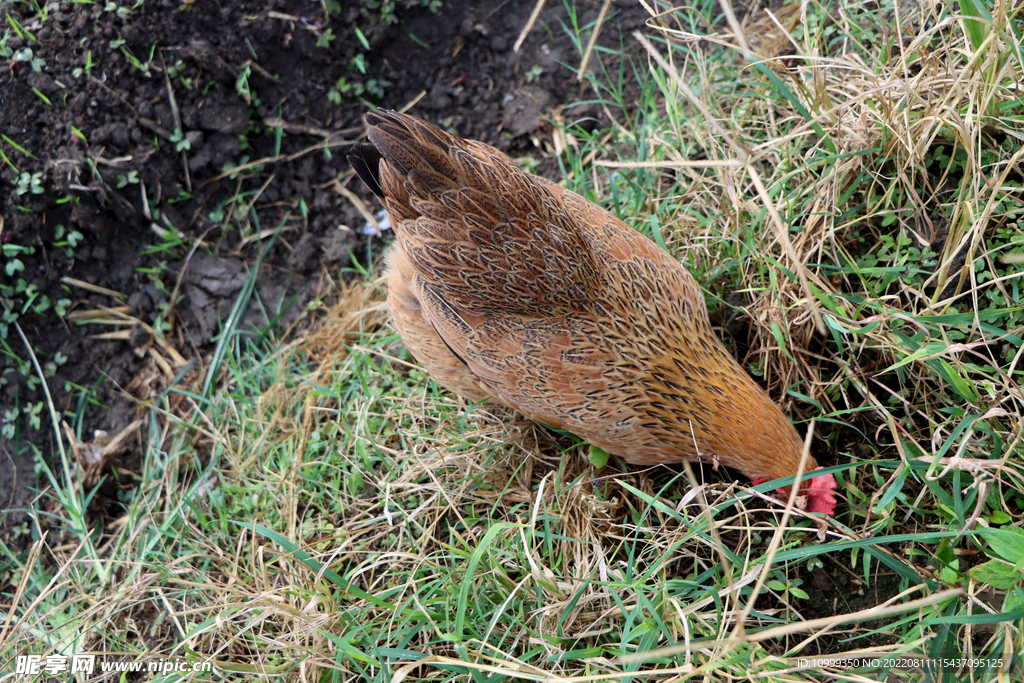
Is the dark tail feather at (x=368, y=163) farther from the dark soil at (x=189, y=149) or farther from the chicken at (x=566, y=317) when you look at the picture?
the dark soil at (x=189, y=149)

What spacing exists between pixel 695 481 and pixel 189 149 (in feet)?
9.82

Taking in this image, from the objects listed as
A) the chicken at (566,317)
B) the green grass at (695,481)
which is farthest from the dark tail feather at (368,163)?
the green grass at (695,481)

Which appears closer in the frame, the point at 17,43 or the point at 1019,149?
the point at 1019,149

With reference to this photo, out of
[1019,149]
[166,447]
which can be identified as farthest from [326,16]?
[1019,149]

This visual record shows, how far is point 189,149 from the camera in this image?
3.13 meters

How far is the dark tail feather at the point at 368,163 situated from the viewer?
7.49 feet

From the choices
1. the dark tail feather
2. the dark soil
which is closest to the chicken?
the dark tail feather

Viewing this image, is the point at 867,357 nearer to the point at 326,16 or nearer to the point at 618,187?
the point at 618,187

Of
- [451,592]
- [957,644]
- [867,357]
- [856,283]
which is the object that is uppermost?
[856,283]

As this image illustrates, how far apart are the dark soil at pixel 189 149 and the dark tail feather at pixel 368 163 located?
82 cm

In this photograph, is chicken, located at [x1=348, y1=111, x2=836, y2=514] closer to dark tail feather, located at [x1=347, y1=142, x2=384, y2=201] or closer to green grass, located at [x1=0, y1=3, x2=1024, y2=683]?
dark tail feather, located at [x1=347, y1=142, x2=384, y2=201]

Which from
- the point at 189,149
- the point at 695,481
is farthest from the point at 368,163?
the point at 695,481

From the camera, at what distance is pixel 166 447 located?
3004mm

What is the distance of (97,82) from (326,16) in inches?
46.2
